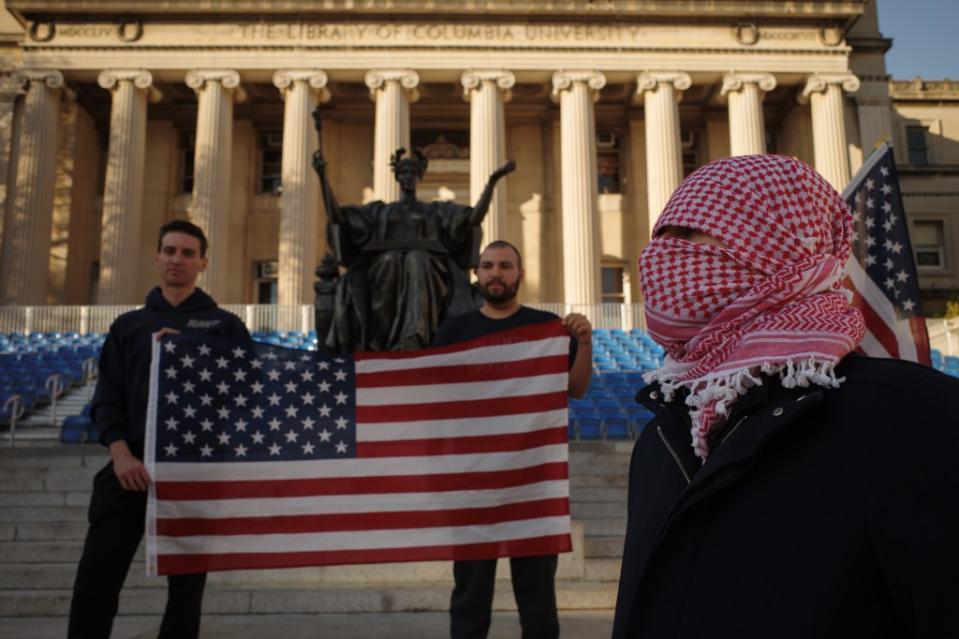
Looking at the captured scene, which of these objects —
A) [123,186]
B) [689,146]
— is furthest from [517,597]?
[689,146]

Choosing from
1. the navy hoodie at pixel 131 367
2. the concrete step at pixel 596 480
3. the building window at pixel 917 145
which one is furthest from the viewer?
the building window at pixel 917 145

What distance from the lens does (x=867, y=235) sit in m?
4.81

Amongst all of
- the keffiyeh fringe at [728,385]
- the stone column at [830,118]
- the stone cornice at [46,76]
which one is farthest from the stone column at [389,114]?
the keffiyeh fringe at [728,385]

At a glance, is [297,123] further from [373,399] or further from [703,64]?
[373,399]

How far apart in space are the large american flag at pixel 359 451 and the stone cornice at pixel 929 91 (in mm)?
37930

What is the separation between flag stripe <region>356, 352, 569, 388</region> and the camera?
13.6ft

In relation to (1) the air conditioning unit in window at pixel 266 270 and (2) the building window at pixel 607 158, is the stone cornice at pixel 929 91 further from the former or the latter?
(1) the air conditioning unit in window at pixel 266 270

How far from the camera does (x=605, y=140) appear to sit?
31938mm

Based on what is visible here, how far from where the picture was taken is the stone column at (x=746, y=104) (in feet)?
87.9

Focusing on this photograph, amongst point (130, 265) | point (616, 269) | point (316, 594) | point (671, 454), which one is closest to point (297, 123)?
point (130, 265)

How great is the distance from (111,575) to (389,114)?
81.2 feet

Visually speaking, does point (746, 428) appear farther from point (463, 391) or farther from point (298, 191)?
point (298, 191)

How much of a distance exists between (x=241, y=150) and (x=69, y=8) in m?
7.45

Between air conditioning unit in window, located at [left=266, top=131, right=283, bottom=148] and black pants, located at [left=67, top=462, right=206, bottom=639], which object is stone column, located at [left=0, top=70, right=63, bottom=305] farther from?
black pants, located at [left=67, top=462, right=206, bottom=639]
